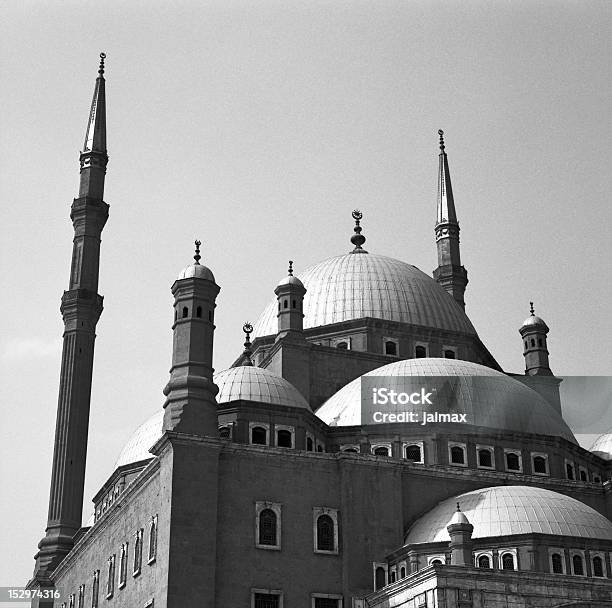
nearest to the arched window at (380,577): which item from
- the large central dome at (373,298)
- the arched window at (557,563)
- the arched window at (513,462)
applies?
the arched window at (557,563)

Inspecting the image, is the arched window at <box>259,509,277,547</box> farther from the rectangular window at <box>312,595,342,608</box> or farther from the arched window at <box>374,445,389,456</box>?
the arched window at <box>374,445,389,456</box>

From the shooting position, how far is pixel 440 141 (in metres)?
51.7

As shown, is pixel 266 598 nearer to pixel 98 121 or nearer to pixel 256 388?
pixel 256 388

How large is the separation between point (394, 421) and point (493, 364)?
11.1m

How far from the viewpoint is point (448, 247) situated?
1850 inches

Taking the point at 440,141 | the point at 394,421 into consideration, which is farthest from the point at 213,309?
the point at 440,141

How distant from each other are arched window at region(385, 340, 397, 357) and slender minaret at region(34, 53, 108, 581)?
1110cm

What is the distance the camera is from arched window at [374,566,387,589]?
28.0 meters

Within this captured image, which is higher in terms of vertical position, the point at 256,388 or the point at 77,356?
the point at 77,356

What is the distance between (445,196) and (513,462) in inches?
727

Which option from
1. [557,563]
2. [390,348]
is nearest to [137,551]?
[557,563]

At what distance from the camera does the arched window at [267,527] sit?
27.7m

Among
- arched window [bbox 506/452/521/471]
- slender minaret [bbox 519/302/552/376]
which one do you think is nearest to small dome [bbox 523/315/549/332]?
slender minaret [bbox 519/302/552/376]

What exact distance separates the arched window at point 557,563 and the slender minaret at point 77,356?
18.3 metres
